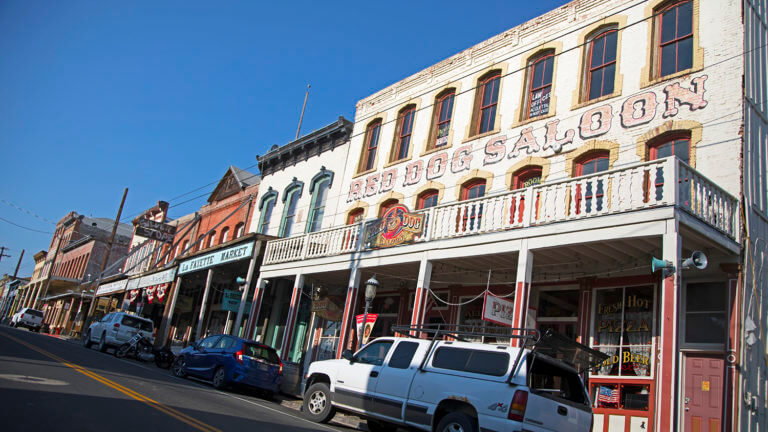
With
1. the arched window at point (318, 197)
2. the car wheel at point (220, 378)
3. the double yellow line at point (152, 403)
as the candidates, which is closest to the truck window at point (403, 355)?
the double yellow line at point (152, 403)

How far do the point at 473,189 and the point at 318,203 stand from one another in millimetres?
8343

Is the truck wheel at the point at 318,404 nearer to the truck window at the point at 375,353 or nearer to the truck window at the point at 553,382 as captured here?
the truck window at the point at 375,353

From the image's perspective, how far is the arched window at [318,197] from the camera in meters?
22.7

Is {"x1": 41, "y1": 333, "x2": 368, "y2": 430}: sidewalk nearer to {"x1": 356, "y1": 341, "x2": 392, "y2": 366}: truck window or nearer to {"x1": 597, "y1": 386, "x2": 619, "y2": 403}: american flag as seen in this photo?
{"x1": 356, "y1": 341, "x2": 392, "y2": 366}: truck window

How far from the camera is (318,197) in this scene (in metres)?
23.2

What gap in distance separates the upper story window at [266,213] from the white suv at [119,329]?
6311 millimetres

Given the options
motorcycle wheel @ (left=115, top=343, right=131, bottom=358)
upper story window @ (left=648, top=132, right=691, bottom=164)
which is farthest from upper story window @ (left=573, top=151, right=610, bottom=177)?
motorcycle wheel @ (left=115, top=343, right=131, bottom=358)

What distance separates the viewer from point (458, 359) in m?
8.74

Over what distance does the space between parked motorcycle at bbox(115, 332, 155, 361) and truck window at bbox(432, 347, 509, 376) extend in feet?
50.3

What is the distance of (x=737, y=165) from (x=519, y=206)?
4.24m

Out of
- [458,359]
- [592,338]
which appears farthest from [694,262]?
[458,359]

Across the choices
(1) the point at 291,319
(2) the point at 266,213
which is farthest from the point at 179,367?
(2) the point at 266,213

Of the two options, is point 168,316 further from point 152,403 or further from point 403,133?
point 152,403

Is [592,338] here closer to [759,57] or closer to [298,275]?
[759,57]
